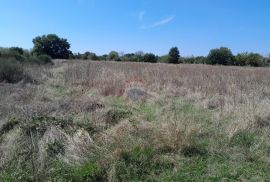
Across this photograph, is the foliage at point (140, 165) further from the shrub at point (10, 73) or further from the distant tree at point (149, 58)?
the distant tree at point (149, 58)

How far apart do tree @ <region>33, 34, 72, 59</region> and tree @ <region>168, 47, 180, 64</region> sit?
745 inches

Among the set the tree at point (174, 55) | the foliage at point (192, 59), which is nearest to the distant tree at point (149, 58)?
the tree at point (174, 55)

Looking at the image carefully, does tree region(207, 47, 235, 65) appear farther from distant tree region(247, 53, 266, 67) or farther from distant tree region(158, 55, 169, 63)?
distant tree region(158, 55, 169, 63)

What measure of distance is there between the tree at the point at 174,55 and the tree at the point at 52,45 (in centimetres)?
1892

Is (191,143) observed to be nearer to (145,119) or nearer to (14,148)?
(145,119)

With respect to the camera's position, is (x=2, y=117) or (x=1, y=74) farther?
(x=1, y=74)

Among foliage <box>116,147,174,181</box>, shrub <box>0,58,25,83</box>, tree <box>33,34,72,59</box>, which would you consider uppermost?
tree <box>33,34,72,59</box>

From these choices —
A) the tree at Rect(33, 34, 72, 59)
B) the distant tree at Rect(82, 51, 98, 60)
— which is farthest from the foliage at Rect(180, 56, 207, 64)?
the tree at Rect(33, 34, 72, 59)

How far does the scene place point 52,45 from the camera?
62.9 meters

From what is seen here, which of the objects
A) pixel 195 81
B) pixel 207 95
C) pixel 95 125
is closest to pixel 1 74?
pixel 195 81

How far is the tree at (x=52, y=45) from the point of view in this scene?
203 feet

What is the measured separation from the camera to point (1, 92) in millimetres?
11664

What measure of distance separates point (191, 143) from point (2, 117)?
4.05 meters

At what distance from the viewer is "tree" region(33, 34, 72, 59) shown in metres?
61.8
